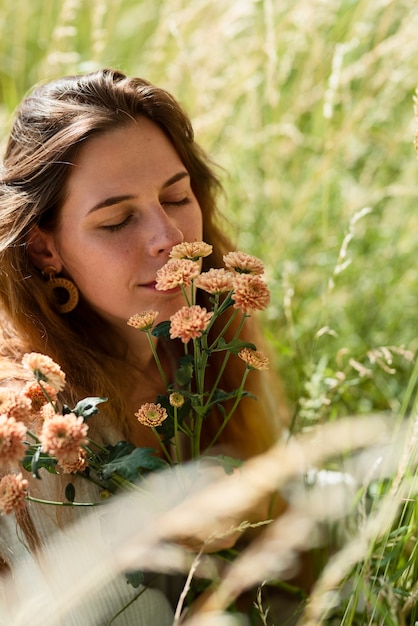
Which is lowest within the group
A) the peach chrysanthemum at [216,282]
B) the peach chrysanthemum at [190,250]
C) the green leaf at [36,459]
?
the green leaf at [36,459]

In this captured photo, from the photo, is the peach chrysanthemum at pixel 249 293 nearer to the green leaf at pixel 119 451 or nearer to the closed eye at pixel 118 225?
the green leaf at pixel 119 451

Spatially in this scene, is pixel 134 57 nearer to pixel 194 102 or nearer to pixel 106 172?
pixel 194 102

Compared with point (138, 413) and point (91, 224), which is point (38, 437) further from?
point (91, 224)

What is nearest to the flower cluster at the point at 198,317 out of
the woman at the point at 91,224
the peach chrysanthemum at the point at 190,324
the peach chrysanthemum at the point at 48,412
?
the peach chrysanthemum at the point at 190,324

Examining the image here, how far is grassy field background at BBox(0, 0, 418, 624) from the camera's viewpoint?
171cm

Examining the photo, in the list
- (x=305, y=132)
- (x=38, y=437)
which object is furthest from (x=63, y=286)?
(x=305, y=132)

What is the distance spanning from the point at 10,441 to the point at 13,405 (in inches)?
1.9

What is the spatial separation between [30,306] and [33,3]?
1393mm

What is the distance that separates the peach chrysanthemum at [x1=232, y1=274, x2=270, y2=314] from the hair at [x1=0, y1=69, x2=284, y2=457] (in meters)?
0.39

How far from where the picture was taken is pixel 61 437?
27.3 inches

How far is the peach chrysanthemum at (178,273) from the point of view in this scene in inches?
31.5

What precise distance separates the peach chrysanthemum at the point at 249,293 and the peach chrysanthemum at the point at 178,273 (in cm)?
5

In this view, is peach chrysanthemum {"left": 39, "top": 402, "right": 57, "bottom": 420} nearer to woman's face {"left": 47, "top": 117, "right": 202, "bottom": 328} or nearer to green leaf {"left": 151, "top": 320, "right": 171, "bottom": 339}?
green leaf {"left": 151, "top": 320, "right": 171, "bottom": 339}

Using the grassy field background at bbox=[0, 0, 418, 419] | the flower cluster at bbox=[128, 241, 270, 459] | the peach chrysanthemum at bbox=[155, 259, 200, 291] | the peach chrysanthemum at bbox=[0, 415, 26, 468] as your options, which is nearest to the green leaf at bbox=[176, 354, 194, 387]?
the flower cluster at bbox=[128, 241, 270, 459]
